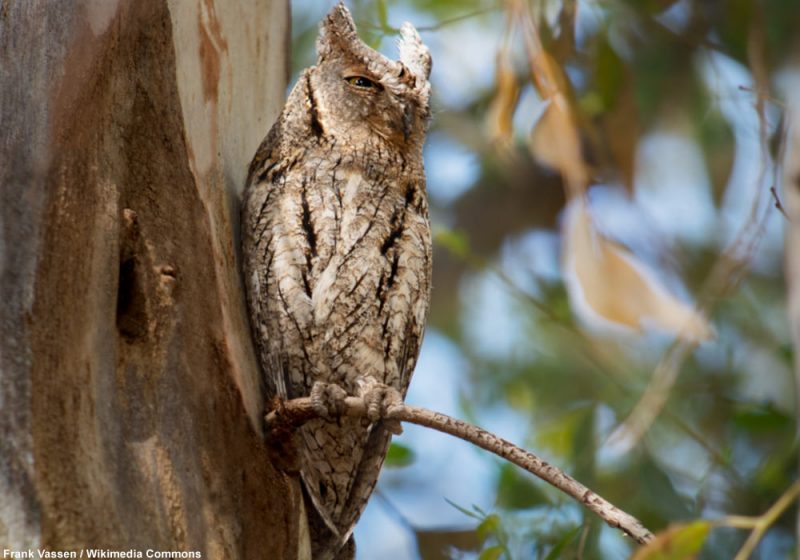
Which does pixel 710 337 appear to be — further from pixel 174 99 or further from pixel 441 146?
pixel 441 146

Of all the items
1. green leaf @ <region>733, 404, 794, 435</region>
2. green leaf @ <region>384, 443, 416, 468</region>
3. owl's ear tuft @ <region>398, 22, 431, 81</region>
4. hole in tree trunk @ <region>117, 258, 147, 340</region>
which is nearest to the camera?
hole in tree trunk @ <region>117, 258, 147, 340</region>

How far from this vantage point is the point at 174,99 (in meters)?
→ 2.03

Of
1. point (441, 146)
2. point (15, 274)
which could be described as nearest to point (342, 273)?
point (15, 274)

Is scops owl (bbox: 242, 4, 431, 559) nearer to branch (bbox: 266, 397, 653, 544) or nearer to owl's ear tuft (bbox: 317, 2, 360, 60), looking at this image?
owl's ear tuft (bbox: 317, 2, 360, 60)

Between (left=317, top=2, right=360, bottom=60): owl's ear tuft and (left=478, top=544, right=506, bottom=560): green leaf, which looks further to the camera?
(left=317, top=2, right=360, bottom=60): owl's ear tuft

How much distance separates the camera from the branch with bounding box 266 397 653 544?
70.9 inches

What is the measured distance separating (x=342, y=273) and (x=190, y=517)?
0.73m

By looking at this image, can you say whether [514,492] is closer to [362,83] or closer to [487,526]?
[487,526]

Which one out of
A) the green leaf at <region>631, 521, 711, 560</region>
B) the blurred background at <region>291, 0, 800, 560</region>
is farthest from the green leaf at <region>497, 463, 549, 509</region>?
the green leaf at <region>631, 521, 711, 560</region>

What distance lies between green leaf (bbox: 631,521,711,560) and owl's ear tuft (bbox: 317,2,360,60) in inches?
59.8

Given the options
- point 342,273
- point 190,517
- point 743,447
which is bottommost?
point 743,447

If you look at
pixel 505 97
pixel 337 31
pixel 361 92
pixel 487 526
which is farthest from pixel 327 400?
pixel 505 97

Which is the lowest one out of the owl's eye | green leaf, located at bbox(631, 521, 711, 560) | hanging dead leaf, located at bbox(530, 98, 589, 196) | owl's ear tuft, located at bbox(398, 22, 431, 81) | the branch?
green leaf, located at bbox(631, 521, 711, 560)

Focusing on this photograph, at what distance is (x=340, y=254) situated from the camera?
243cm
